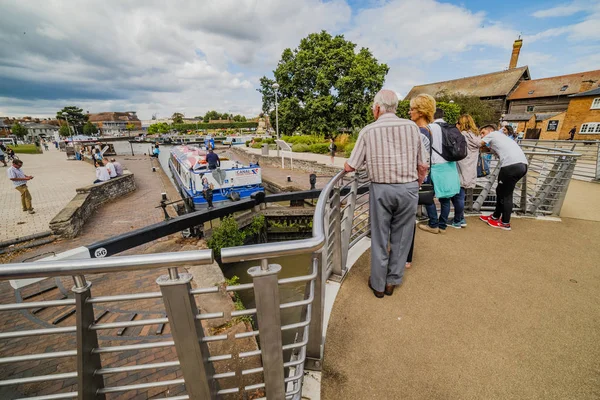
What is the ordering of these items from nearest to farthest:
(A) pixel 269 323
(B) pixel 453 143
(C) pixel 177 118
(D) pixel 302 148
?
(A) pixel 269 323
(B) pixel 453 143
(D) pixel 302 148
(C) pixel 177 118

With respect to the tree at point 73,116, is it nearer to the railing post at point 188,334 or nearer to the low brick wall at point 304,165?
the low brick wall at point 304,165

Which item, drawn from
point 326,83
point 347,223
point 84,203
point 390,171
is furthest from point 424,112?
point 326,83

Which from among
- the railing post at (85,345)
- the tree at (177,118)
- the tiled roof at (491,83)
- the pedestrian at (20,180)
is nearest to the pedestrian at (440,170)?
the railing post at (85,345)

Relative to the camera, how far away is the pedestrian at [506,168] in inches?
147

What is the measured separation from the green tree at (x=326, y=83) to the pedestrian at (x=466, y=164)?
21092 mm

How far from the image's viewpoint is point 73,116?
84.8m

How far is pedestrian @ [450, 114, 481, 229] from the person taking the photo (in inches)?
149

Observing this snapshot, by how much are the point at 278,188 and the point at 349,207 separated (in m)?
10.8

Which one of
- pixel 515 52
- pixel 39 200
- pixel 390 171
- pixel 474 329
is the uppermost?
pixel 515 52

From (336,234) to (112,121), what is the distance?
139393 mm

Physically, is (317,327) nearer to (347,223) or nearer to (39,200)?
(347,223)

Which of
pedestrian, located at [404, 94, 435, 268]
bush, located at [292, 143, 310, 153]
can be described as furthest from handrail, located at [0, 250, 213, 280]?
bush, located at [292, 143, 310, 153]

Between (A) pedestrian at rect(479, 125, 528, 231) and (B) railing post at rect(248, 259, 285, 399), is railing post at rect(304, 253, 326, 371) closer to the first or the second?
(B) railing post at rect(248, 259, 285, 399)

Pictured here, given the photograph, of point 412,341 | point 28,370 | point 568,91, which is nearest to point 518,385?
point 412,341
